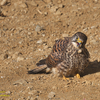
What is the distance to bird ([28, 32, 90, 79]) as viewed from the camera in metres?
5.21

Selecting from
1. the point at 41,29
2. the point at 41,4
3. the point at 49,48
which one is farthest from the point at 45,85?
the point at 41,4

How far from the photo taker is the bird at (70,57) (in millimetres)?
5211

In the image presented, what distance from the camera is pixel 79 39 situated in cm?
512

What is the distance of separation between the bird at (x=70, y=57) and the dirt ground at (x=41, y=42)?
208 millimetres

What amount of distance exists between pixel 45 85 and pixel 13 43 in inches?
103

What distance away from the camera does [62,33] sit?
25.1 ft

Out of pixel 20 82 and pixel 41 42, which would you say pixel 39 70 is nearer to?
pixel 20 82

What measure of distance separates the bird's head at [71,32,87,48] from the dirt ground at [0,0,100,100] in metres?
0.87

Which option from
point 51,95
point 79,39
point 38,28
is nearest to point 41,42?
point 38,28

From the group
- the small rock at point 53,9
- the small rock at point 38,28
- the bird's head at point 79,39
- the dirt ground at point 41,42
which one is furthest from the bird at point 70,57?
the small rock at point 53,9

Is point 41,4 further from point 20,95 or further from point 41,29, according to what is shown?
point 20,95

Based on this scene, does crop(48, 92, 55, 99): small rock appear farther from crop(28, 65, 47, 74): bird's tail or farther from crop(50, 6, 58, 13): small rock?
crop(50, 6, 58, 13): small rock

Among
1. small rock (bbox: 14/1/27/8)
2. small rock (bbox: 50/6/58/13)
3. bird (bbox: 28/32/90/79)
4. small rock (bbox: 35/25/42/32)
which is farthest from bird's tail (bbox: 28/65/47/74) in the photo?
small rock (bbox: 14/1/27/8)

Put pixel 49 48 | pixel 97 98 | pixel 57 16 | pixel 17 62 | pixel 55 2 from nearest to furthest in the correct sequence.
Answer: pixel 97 98
pixel 17 62
pixel 49 48
pixel 57 16
pixel 55 2
